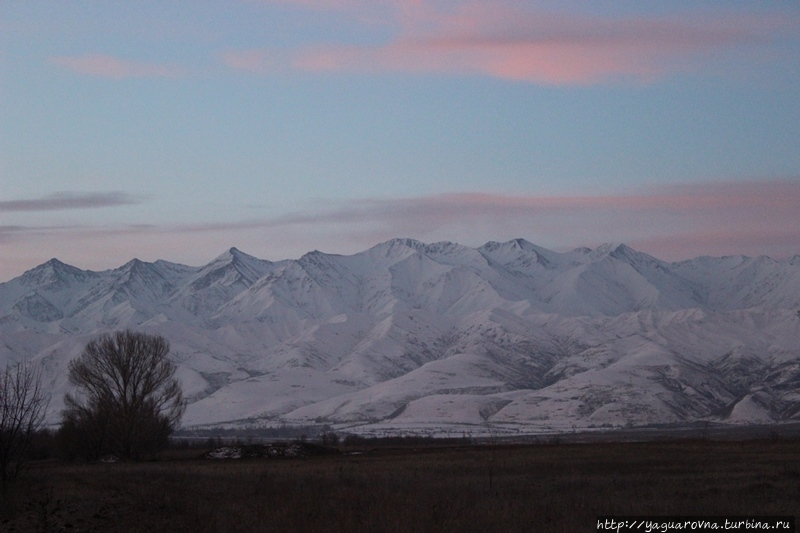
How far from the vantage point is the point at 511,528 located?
23.2 metres

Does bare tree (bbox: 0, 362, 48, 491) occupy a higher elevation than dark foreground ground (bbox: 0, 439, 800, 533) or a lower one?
higher

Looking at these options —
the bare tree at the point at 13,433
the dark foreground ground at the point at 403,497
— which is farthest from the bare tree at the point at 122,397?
the bare tree at the point at 13,433

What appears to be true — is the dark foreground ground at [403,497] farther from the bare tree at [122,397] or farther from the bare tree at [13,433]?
the bare tree at [122,397]

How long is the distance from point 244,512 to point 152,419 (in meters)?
45.0

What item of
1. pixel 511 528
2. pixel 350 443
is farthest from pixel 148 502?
pixel 350 443

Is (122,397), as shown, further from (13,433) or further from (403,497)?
(403,497)

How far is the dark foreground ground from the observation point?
2384 cm

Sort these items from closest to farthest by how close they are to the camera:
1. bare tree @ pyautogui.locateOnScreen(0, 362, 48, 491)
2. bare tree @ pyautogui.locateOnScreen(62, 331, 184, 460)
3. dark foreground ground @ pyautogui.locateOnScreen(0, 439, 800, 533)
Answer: dark foreground ground @ pyautogui.locateOnScreen(0, 439, 800, 533) → bare tree @ pyautogui.locateOnScreen(0, 362, 48, 491) → bare tree @ pyautogui.locateOnScreen(62, 331, 184, 460)

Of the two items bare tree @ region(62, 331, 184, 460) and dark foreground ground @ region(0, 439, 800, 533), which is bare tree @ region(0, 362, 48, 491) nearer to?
dark foreground ground @ region(0, 439, 800, 533)

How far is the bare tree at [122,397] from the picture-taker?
6462cm

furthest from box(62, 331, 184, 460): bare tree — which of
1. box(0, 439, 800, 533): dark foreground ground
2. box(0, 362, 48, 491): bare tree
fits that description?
box(0, 362, 48, 491): bare tree

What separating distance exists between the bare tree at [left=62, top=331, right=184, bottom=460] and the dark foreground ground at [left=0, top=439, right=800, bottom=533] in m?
26.8

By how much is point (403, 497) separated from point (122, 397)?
4373 cm

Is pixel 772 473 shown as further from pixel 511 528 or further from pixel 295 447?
pixel 295 447
